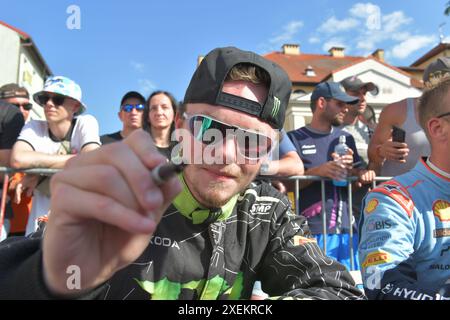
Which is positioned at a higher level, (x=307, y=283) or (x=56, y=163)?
(x=56, y=163)

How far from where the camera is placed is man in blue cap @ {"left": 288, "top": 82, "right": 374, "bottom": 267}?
3.84 m

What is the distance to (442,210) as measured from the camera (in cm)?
199

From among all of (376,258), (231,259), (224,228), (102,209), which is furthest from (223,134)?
(376,258)

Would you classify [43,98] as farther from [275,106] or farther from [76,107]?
[275,106]

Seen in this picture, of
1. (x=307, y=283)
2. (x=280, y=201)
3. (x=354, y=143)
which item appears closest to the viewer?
(x=307, y=283)

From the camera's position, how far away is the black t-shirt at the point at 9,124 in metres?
3.85

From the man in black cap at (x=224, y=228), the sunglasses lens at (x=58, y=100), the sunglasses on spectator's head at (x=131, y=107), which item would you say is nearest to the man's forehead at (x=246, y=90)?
the man in black cap at (x=224, y=228)

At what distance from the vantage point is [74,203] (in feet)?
2.85

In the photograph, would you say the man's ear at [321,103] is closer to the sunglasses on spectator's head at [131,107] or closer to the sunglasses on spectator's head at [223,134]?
Answer: the sunglasses on spectator's head at [131,107]

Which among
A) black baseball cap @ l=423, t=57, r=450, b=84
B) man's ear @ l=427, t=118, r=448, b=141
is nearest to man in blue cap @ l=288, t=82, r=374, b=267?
black baseball cap @ l=423, t=57, r=450, b=84

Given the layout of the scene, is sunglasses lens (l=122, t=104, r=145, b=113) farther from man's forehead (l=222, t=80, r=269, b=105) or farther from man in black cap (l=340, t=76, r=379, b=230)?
man's forehead (l=222, t=80, r=269, b=105)
